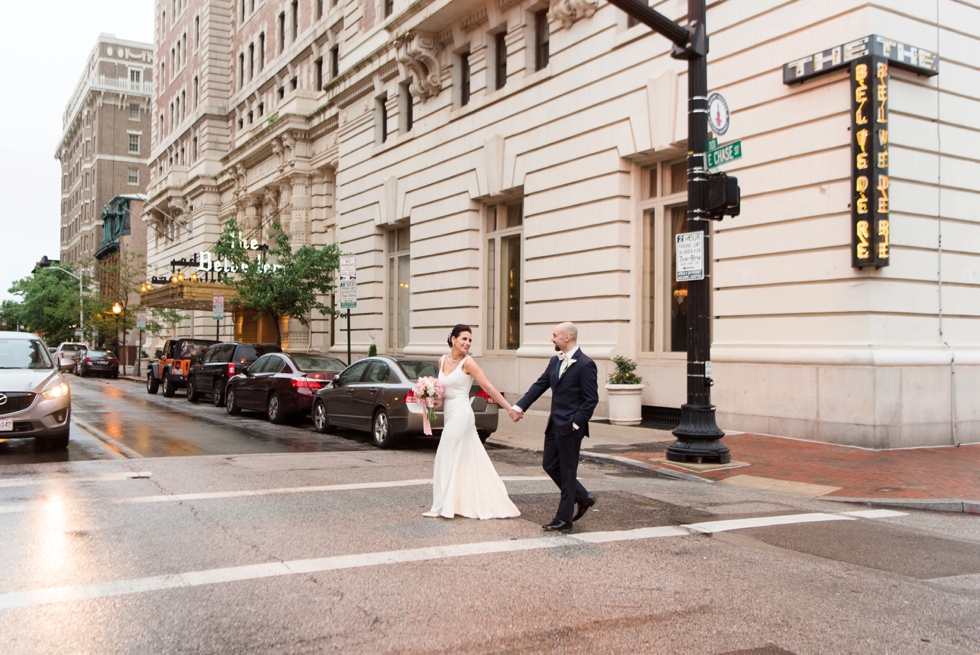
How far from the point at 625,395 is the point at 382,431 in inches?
204

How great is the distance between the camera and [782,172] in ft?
46.7

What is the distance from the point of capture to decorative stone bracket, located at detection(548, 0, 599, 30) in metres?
18.5

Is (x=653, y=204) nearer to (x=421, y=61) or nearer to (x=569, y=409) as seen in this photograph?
(x=421, y=61)

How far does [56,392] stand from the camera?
1224 cm

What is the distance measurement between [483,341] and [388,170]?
747cm

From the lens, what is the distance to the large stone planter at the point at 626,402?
54.3 ft

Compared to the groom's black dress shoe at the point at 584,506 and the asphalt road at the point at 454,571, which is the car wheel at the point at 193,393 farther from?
the groom's black dress shoe at the point at 584,506

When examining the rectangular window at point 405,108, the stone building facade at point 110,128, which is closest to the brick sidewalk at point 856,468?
the rectangular window at point 405,108

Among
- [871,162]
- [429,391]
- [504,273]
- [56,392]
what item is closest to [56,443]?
[56,392]

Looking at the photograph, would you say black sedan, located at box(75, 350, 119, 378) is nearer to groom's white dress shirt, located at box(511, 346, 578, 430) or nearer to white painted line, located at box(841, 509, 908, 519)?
groom's white dress shirt, located at box(511, 346, 578, 430)

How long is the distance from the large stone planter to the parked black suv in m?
8.79

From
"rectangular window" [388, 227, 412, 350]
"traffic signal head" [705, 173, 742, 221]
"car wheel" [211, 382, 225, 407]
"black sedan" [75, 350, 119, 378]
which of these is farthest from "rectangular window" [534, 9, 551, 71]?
"black sedan" [75, 350, 119, 378]

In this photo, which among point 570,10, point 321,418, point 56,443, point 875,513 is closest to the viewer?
point 875,513

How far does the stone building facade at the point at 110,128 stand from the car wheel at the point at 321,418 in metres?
82.7
